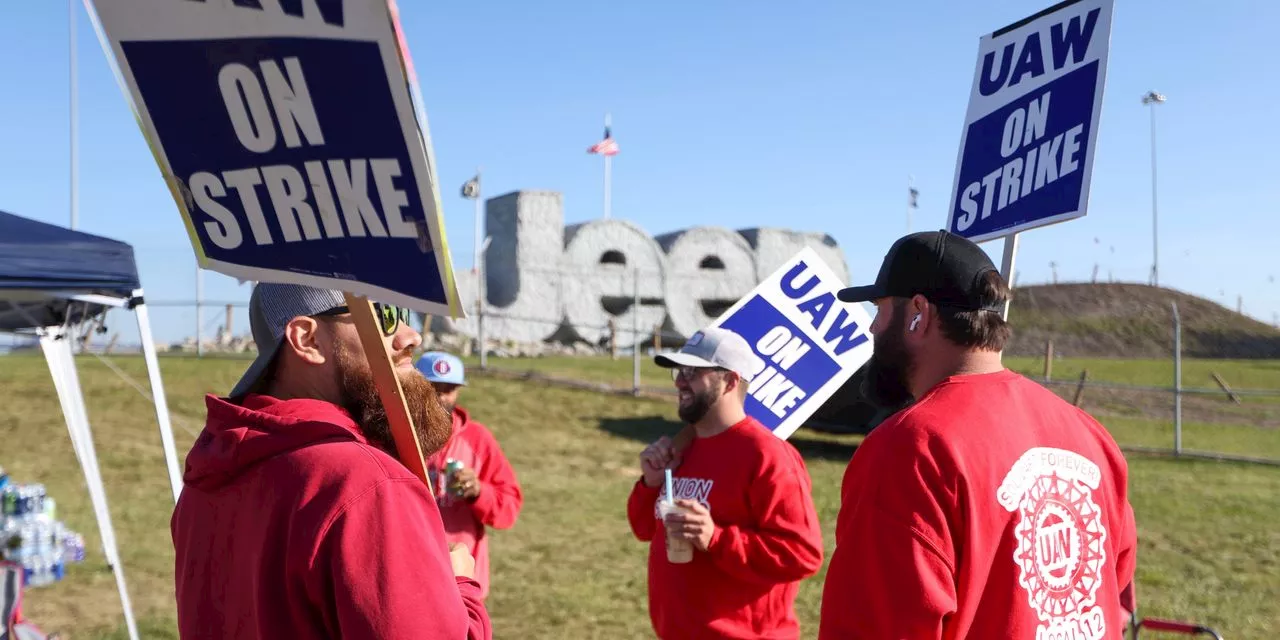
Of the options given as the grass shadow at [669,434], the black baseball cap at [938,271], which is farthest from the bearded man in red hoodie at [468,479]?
the grass shadow at [669,434]

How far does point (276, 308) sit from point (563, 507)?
1012 cm

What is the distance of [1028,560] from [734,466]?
6.53ft

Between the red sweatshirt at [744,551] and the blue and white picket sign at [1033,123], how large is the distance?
1.23 metres

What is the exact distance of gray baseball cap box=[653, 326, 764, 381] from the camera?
14.1 feet

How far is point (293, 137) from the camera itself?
5.32 feet

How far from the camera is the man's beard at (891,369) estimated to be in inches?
97.5

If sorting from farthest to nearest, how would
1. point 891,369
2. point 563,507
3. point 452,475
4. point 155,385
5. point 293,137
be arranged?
point 563,507
point 155,385
point 452,475
point 891,369
point 293,137

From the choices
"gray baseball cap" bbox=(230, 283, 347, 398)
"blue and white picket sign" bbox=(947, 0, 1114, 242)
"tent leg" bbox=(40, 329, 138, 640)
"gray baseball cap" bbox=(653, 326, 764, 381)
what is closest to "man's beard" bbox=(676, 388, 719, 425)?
"gray baseball cap" bbox=(653, 326, 764, 381)

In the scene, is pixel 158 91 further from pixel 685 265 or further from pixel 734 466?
pixel 685 265

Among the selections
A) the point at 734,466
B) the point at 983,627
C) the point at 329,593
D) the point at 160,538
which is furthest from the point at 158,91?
the point at 160,538

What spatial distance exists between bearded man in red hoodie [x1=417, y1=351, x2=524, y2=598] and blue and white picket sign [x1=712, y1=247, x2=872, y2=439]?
1.83 meters

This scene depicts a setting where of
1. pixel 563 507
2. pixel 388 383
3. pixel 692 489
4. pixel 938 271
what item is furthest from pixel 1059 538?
pixel 563 507

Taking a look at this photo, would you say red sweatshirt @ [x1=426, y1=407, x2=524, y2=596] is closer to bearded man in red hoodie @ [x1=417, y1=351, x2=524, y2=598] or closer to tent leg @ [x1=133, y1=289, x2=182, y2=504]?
bearded man in red hoodie @ [x1=417, y1=351, x2=524, y2=598]

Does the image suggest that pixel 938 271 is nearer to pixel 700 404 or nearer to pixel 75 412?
pixel 700 404
